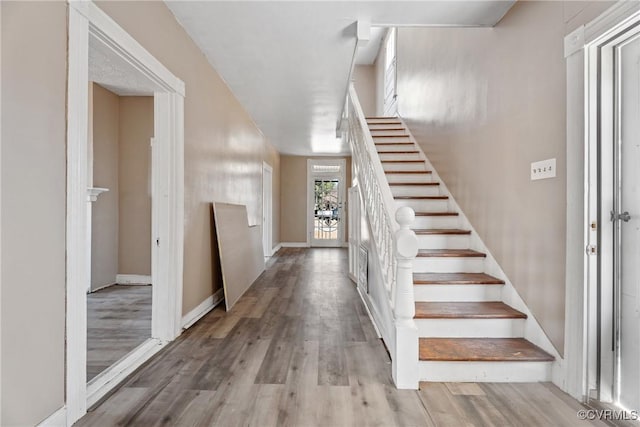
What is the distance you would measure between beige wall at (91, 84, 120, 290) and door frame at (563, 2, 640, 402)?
4840 millimetres

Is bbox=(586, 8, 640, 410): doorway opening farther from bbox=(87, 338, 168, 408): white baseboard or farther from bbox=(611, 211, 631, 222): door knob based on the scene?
bbox=(87, 338, 168, 408): white baseboard

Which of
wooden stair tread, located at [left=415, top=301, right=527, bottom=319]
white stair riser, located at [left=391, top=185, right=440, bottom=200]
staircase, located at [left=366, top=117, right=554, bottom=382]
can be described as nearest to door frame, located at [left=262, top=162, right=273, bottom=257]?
white stair riser, located at [left=391, top=185, right=440, bottom=200]

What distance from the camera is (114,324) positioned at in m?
2.92

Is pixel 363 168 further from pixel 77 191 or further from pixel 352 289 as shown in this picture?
pixel 77 191

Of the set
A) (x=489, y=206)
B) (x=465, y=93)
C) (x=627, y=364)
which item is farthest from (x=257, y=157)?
(x=627, y=364)

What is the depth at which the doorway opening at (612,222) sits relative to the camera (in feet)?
5.48

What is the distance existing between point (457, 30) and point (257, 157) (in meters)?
3.82

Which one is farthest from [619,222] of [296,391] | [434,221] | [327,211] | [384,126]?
[327,211]

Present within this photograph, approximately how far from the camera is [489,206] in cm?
274

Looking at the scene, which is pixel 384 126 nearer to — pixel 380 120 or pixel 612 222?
pixel 380 120

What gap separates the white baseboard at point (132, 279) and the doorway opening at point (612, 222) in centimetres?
466

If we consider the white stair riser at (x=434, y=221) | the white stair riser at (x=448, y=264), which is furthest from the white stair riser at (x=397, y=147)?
the white stair riser at (x=448, y=264)

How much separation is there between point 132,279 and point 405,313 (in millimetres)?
4003

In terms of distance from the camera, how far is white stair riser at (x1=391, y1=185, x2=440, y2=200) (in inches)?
153
